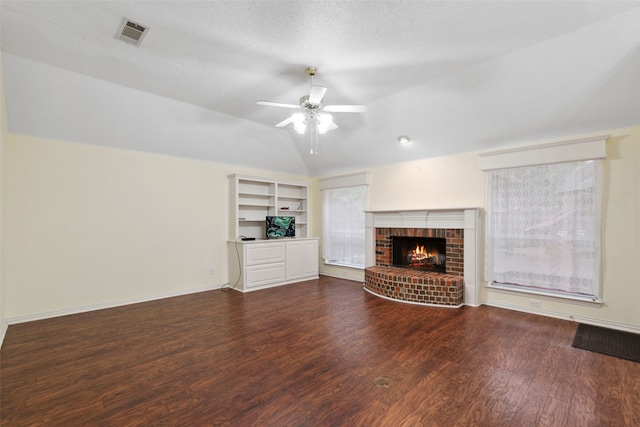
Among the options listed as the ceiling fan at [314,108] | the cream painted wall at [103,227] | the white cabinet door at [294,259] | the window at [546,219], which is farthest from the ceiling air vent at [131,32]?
the window at [546,219]

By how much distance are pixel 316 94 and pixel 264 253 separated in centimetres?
335

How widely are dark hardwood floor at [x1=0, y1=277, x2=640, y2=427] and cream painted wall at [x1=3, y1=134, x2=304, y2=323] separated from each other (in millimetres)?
510

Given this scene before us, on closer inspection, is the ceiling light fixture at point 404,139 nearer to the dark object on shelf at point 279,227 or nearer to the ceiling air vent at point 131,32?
the dark object on shelf at point 279,227

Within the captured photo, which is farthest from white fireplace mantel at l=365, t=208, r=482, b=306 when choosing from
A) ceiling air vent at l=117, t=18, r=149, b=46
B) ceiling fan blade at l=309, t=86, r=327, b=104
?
ceiling air vent at l=117, t=18, r=149, b=46

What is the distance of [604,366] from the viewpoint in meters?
2.47

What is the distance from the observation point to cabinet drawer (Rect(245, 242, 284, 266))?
5.22 metres

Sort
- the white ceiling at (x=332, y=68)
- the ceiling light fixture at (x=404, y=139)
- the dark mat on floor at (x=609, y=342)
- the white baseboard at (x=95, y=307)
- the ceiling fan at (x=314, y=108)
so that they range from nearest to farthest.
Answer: the white ceiling at (x=332, y=68) → the dark mat on floor at (x=609, y=342) → the ceiling fan at (x=314, y=108) → the white baseboard at (x=95, y=307) → the ceiling light fixture at (x=404, y=139)

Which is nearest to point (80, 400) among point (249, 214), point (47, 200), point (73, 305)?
point (73, 305)

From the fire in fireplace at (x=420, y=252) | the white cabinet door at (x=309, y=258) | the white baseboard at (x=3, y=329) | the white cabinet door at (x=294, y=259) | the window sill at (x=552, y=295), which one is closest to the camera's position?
the white baseboard at (x=3, y=329)

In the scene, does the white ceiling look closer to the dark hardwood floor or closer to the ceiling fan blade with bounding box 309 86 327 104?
the ceiling fan blade with bounding box 309 86 327 104

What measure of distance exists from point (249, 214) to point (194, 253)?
1.33 m

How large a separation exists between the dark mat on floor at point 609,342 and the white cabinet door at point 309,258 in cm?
425

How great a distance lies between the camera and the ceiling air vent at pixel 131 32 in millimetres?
2486

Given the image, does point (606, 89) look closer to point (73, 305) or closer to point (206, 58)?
point (206, 58)
